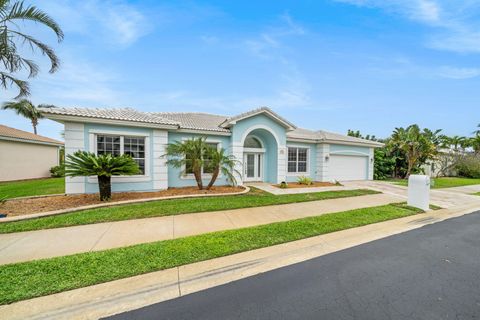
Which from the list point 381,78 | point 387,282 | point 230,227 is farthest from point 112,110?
point 381,78

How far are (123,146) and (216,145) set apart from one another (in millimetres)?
5241

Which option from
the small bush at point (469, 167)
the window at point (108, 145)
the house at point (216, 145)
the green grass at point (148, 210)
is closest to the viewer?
the green grass at point (148, 210)

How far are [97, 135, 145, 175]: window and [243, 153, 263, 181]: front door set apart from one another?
6776 millimetres

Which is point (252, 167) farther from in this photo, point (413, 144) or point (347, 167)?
point (413, 144)

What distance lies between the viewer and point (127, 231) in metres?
5.42

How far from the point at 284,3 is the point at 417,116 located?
2382 centimetres

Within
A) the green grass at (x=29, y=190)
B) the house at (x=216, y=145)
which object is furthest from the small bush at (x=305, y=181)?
A: the green grass at (x=29, y=190)

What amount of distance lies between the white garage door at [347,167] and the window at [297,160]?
2.23 meters

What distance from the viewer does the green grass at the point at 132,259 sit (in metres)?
3.08

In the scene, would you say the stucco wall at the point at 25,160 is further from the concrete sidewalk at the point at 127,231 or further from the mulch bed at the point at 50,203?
the concrete sidewalk at the point at 127,231

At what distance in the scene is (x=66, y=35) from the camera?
9.71m

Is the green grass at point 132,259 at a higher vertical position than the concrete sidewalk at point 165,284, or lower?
higher

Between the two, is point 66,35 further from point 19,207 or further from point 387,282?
point 387,282

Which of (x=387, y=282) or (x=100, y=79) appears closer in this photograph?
(x=387, y=282)
